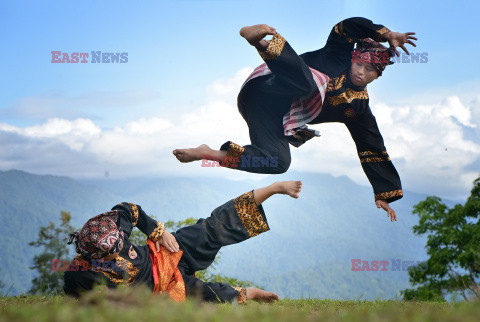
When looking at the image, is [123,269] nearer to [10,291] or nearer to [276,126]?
[10,291]

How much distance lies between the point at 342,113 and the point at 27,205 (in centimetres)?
8968

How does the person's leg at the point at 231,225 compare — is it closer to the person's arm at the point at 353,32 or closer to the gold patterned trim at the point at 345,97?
the gold patterned trim at the point at 345,97

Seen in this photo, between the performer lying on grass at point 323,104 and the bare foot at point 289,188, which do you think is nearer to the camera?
the bare foot at point 289,188

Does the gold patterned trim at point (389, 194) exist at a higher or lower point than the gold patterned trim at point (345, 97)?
lower

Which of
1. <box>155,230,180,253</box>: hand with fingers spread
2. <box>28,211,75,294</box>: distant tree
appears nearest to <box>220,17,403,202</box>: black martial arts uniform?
<box>155,230,180,253</box>: hand with fingers spread

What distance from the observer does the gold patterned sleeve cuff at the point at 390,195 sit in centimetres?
461

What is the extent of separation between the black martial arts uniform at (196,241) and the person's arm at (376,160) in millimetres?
1290

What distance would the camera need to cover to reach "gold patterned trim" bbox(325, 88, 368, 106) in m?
4.50

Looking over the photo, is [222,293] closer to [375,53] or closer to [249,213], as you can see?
[249,213]

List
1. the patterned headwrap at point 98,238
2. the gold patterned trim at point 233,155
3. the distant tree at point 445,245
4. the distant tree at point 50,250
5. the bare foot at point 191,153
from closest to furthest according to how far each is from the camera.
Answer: the patterned headwrap at point 98,238 < the bare foot at point 191,153 < the gold patterned trim at point 233,155 < the distant tree at point 445,245 < the distant tree at point 50,250

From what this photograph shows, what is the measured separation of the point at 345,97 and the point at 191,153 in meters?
1.56

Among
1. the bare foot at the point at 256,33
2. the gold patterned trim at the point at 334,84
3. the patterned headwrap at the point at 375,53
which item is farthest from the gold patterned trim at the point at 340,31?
the bare foot at the point at 256,33

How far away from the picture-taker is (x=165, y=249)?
388 cm

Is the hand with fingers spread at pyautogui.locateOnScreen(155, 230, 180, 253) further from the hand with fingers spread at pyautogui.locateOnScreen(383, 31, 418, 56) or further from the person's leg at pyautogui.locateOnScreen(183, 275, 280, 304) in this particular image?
the hand with fingers spread at pyautogui.locateOnScreen(383, 31, 418, 56)
